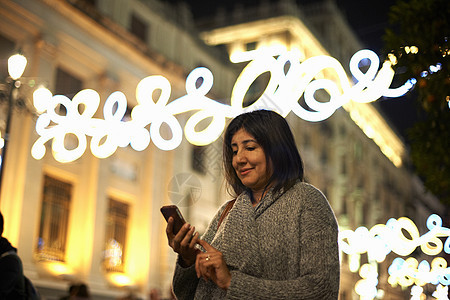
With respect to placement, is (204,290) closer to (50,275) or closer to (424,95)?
(424,95)

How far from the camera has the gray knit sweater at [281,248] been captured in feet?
6.75

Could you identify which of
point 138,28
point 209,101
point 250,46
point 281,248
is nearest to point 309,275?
point 281,248

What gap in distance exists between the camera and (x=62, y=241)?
18.7 metres

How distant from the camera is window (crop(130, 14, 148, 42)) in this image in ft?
73.4

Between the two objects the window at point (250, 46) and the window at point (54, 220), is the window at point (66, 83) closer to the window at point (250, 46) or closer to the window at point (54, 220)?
the window at point (54, 220)

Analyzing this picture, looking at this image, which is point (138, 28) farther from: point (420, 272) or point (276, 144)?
point (276, 144)

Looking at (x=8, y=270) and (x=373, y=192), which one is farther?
(x=373, y=192)

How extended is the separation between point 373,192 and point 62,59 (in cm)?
3478

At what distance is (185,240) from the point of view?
2.23 meters

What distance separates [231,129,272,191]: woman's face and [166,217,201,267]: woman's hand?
0.32 m

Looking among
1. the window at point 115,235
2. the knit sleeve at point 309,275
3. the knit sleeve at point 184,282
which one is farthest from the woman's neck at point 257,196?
the window at point 115,235

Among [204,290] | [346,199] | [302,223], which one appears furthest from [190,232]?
[346,199]

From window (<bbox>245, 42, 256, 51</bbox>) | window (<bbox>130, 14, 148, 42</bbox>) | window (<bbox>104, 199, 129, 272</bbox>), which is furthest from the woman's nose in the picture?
window (<bbox>245, 42, 256, 51</bbox>)

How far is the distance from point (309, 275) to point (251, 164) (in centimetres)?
54
